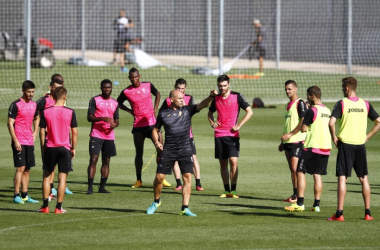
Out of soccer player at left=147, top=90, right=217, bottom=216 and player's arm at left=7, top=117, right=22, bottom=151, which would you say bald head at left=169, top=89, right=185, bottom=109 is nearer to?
soccer player at left=147, top=90, right=217, bottom=216

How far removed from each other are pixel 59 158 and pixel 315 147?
3.89 metres

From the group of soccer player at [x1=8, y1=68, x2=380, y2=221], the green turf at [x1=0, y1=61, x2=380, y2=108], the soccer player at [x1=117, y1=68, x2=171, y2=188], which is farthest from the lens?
the green turf at [x1=0, y1=61, x2=380, y2=108]

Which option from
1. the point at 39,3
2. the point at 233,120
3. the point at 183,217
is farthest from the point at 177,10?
the point at 183,217

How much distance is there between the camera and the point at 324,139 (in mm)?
12648

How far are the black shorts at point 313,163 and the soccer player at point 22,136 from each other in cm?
441

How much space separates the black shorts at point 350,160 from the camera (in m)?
11.9

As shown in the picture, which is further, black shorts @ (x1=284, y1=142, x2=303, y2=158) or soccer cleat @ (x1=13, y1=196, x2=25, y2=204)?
black shorts @ (x1=284, y1=142, x2=303, y2=158)

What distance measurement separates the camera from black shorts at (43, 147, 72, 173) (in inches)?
492

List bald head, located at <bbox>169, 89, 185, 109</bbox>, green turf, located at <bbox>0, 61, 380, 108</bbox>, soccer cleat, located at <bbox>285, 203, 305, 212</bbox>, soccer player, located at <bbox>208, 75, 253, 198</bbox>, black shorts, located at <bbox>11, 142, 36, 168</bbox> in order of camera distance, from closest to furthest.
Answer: bald head, located at <bbox>169, 89, 185, 109</bbox>
soccer cleat, located at <bbox>285, 203, 305, 212</bbox>
black shorts, located at <bbox>11, 142, 36, 168</bbox>
soccer player, located at <bbox>208, 75, 253, 198</bbox>
green turf, located at <bbox>0, 61, 380, 108</bbox>

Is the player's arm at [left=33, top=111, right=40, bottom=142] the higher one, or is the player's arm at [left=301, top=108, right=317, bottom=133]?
the player's arm at [left=301, top=108, right=317, bottom=133]

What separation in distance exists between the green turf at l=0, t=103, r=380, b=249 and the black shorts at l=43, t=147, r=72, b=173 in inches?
28.0

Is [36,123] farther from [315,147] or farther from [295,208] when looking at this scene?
[315,147]

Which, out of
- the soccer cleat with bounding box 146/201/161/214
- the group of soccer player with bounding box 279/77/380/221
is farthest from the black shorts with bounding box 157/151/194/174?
the group of soccer player with bounding box 279/77/380/221

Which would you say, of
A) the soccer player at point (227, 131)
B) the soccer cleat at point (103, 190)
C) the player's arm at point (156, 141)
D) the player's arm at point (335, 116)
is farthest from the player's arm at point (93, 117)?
the player's arm at point (335, 116)
